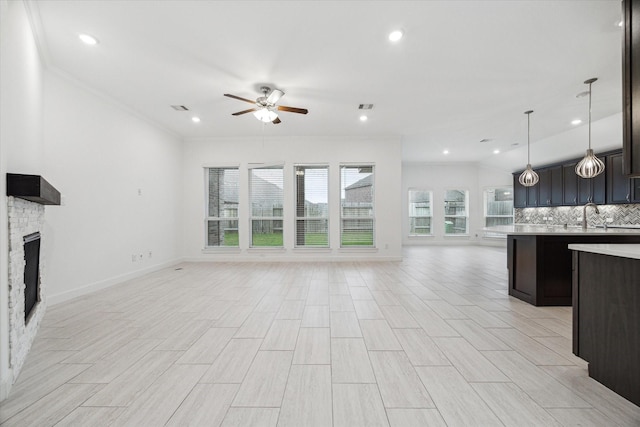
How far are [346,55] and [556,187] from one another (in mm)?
7753

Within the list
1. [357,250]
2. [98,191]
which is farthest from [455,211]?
[98,191]

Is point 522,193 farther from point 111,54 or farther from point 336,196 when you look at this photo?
point 111,54

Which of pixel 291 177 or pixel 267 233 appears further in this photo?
pixel 267 233

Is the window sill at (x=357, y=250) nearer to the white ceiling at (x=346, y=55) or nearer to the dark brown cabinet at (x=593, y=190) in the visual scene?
the white ceiling at (x=346, y=55)

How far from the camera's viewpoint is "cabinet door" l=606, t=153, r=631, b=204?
6047 millimetres

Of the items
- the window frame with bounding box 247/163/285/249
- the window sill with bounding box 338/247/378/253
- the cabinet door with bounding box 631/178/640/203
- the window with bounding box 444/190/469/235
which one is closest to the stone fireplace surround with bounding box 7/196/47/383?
the window frame with bounding box 247/163/285/249

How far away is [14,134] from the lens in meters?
2.27

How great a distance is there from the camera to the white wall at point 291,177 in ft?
23.0

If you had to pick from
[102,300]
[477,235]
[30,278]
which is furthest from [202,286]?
[477,235]

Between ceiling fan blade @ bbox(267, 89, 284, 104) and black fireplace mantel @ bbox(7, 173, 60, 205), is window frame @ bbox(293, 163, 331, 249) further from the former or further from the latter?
black fireplace mantel @ bbox(7, 173, 60, 205)

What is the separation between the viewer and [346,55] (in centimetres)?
345

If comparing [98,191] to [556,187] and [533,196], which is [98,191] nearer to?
[556,187]

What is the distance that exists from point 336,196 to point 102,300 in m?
4.96

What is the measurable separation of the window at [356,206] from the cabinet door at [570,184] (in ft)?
17.3
